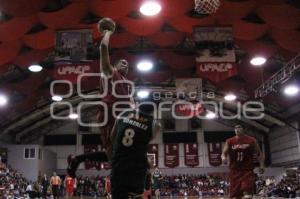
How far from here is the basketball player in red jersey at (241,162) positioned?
7.39 metres

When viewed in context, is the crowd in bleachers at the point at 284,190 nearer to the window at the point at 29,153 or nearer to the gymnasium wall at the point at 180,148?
the gymnasium wall at the point at 180,148

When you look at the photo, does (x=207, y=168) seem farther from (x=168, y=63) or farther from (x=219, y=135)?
(x=168, y=63)

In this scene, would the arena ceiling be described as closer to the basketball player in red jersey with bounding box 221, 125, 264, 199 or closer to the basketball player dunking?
the basketball player in red jersey with bounding box 221, 125, 264, 199

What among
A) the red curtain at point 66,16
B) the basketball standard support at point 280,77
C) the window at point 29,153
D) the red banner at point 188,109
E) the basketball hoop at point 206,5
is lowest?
the window at point 29,153

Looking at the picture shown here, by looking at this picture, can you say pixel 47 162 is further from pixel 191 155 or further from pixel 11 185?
pixel 191 155

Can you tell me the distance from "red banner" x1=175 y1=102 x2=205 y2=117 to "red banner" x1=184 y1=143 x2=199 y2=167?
13764 millimetres

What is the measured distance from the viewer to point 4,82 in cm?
2475

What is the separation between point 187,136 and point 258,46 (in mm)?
20565

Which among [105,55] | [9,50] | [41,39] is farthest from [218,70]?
[105,55]

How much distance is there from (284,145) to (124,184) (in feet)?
103

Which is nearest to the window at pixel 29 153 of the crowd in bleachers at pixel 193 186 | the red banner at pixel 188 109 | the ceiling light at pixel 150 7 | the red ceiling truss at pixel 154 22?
the crowd in bleachers at pixel 193 186

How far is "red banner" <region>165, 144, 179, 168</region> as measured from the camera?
38844mm

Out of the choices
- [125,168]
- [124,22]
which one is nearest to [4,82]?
[124,22]

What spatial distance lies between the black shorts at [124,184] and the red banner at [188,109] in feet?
70.7
